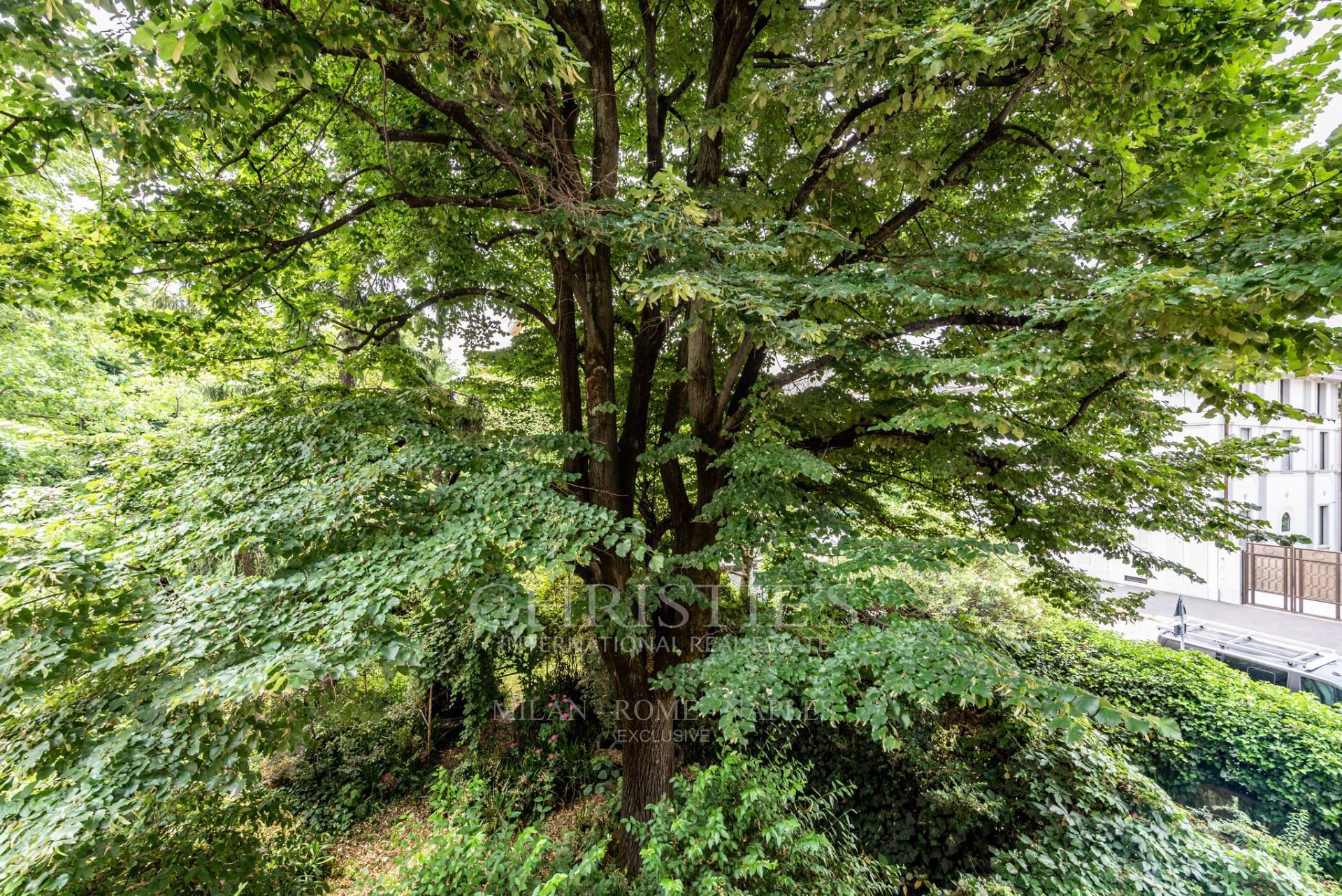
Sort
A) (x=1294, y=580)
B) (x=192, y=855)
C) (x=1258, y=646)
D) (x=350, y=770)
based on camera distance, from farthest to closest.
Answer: (x=1294, y=580), (x=1258, y=646), (x=350, y=770), (x=192, y=855)

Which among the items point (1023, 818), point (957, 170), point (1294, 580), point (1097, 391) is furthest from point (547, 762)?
point (1294, 580)

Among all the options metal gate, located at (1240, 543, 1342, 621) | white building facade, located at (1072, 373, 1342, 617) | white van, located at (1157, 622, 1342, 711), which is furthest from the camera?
white building facade, located at (1072, 373, 1342, 617)

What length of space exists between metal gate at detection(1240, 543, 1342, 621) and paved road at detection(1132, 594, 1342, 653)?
0.28 meters

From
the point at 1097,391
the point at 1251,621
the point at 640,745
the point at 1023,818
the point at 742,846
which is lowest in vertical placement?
the point at 1023,818

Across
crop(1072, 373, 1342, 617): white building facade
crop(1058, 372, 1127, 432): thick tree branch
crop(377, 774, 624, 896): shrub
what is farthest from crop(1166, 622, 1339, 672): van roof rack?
crop(377, 774, 624, 896): shrub

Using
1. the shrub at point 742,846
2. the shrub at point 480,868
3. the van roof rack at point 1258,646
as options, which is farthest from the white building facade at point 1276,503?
the shrub at point 480,868

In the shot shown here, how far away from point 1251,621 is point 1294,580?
1482mm

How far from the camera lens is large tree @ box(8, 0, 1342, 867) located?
2277mm

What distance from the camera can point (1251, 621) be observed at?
35.6ft

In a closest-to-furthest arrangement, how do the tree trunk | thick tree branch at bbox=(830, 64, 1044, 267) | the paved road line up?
1. thick tree branch at bbox=(830, 64, 1044, 267)
2. the tree trunk
3. the paved road

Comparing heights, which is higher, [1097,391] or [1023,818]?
[1097,391]

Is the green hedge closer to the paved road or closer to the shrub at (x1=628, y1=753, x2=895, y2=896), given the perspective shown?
the shrub at (x1=628, y1=753, x2=895, y2=896)

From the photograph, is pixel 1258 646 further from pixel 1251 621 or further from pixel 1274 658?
pixel 1251 621

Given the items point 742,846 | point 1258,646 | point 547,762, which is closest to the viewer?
point 742,846
